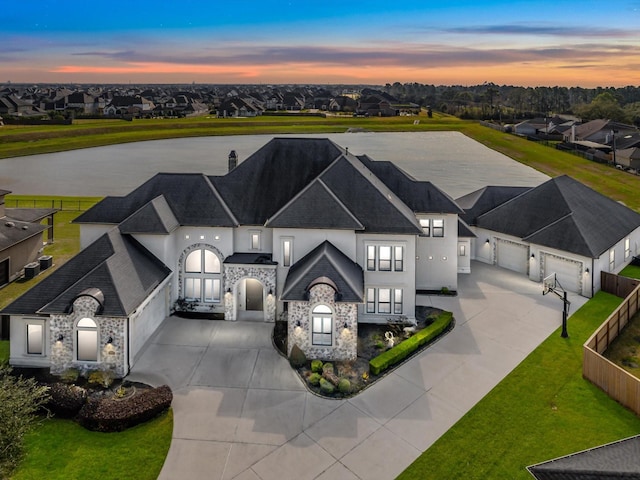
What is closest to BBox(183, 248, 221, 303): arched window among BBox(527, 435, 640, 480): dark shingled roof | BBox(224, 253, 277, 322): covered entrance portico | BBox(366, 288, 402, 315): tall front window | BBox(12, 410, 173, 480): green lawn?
BBox(224, 253, 277, 322): covered entrance portico

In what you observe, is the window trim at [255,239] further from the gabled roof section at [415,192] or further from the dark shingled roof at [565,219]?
the dark shingled roof at [565,219]

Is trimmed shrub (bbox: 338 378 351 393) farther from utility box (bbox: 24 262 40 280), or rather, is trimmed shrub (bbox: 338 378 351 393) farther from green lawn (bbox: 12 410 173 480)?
utility box (bbox: 24 262 40 280)

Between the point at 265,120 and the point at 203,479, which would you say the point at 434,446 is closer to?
the point at 203,479

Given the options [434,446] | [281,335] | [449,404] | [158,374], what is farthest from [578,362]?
[158,374]

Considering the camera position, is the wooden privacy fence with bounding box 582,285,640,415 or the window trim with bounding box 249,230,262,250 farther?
the window trim with bounding box 249,230,262,250

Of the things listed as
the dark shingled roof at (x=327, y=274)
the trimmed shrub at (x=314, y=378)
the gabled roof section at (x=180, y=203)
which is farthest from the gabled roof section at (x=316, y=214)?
the trimmed shrub at (x=314, y=378)

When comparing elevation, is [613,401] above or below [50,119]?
below

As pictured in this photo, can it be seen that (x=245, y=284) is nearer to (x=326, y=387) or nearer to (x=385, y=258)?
(x=385, y=258)
